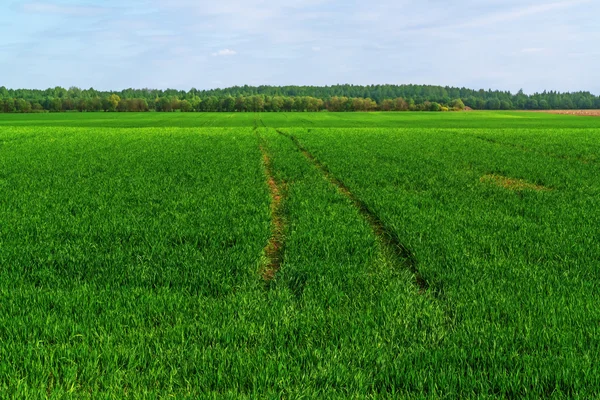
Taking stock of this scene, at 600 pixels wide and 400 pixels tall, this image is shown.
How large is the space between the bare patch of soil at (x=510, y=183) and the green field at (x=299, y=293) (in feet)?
4.42

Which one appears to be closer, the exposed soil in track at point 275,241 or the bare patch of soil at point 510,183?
the exposed soil in track at point 275,241

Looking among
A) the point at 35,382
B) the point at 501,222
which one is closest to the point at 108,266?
the point at 35,382

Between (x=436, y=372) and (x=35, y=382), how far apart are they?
4.03m

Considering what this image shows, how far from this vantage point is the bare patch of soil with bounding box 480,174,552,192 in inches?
614

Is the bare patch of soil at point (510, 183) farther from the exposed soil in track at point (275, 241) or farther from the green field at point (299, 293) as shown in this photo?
the exposed soil in track at point (275, 241)

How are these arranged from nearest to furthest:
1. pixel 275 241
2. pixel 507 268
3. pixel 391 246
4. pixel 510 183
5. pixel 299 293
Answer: pixel 299 293 → pixel 507 268 → pixel 391 246 → pixel 275 241 → pixel 510 183

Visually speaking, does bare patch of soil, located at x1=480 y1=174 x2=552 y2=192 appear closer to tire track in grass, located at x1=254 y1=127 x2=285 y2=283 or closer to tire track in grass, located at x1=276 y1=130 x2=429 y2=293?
tire track in grass, located at x1=276 y1=130 x2=429 y2=293

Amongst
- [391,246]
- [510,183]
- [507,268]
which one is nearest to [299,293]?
[391,246]

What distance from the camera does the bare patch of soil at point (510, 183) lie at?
15586 mm

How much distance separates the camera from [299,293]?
6637 mm

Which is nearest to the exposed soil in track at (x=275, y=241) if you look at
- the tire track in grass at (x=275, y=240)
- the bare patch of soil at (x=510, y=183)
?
the tire track in grass at (x=275, y=240)

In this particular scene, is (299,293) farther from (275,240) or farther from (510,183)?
(510,183)

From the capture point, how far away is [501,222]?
34.5 ft

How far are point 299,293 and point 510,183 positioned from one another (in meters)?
13.2
